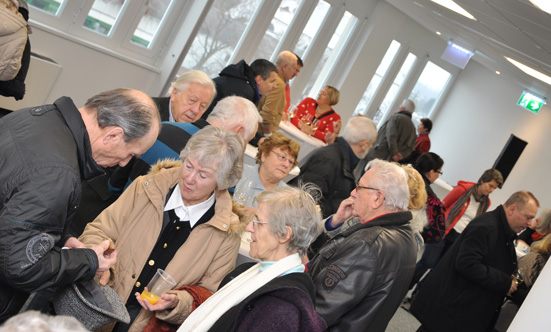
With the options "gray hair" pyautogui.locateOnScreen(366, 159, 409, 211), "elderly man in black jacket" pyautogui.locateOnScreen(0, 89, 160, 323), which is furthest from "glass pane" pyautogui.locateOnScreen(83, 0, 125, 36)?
"elderly man in black jacket" pyautogui.locateOnScreen(0, 89, 160, 323)

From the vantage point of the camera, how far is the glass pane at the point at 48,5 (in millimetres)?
7097

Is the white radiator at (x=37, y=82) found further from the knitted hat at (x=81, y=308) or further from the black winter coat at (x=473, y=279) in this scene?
the knitted hat at (x=81, y=308)

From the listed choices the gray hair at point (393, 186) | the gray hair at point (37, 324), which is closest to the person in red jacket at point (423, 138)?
the gray hair at point (393, 186)

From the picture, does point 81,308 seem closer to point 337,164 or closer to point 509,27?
point 337,164

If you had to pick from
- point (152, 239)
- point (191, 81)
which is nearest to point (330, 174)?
point (191, 81)

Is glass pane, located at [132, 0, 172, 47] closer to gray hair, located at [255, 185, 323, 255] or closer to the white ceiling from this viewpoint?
the white ceiling

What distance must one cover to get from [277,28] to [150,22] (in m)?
2.81

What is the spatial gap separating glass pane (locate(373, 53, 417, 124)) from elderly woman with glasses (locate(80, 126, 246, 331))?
37.0 ft

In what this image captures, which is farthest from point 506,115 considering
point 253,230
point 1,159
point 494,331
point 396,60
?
point 1,159

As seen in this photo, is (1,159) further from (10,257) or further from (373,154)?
(373,154)

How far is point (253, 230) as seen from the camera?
248 centimetres

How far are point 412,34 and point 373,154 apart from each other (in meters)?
4.59

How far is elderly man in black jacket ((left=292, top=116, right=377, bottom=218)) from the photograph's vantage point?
487 centimetres

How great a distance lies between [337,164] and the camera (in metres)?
4.95
